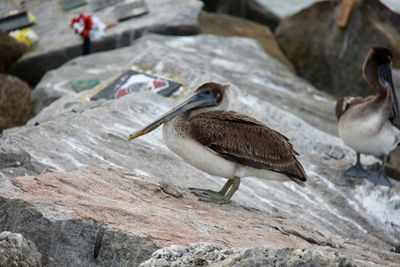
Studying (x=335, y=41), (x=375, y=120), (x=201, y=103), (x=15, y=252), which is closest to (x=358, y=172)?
(x=375, y=120)

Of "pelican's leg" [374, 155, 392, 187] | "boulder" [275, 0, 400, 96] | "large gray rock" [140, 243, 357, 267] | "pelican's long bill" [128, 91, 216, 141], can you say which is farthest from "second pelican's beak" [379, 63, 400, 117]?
"large gray rock" [140, 243, 357, 267]

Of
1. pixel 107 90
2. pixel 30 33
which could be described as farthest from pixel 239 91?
pixel 30 33

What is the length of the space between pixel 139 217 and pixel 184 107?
1.35 meters

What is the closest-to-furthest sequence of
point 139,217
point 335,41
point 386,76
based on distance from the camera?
1. point 139,217
2. point 386,76
3. point 335,41

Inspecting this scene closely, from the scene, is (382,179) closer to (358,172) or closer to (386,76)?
(358,172)

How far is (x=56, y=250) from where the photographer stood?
126 inches

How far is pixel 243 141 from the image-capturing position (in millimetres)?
4367

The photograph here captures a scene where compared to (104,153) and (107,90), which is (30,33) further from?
(104,153)

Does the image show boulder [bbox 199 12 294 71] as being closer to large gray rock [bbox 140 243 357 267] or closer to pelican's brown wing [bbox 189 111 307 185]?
pelican's brown wing [bbox 189 111 307 185]

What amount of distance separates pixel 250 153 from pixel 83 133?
1.87 m

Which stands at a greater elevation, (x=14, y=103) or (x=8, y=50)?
(x=8, y=50)

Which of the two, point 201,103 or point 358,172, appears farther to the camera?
point 358,172

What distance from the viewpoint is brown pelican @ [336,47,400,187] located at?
638 centimetres

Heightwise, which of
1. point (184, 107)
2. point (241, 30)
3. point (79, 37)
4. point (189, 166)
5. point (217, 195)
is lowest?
point (241, 30)
